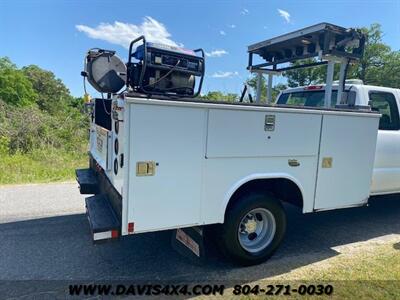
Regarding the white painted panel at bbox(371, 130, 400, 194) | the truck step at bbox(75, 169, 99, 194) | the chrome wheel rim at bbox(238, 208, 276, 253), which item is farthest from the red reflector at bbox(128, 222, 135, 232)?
the white painted panel at bbox(371, 130, 400, 194)

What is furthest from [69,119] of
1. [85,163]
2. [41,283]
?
[41,283]

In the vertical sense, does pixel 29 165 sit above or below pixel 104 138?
below

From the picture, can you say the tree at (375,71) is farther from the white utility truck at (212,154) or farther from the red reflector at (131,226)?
the red reflector at (131,226)

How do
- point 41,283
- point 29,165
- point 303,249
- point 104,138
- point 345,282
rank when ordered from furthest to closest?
point 29,165 → point 303,249 → point 104,138 → point 345,282 → point 41,283

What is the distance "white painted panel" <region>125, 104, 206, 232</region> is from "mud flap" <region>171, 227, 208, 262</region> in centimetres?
31

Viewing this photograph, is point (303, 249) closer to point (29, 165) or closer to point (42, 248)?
point (42, 248)

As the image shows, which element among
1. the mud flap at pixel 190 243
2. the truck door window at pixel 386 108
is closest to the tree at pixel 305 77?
the truck door window at pixel 386 108

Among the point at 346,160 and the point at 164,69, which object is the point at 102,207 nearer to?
the point at 164,69

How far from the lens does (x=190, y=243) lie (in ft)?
11.7

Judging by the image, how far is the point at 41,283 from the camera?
323cm

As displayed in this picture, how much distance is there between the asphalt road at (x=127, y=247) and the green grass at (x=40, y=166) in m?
1.78

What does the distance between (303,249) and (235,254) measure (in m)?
1.19

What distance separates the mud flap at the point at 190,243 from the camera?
Answer: 342 cm

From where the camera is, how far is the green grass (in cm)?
769
